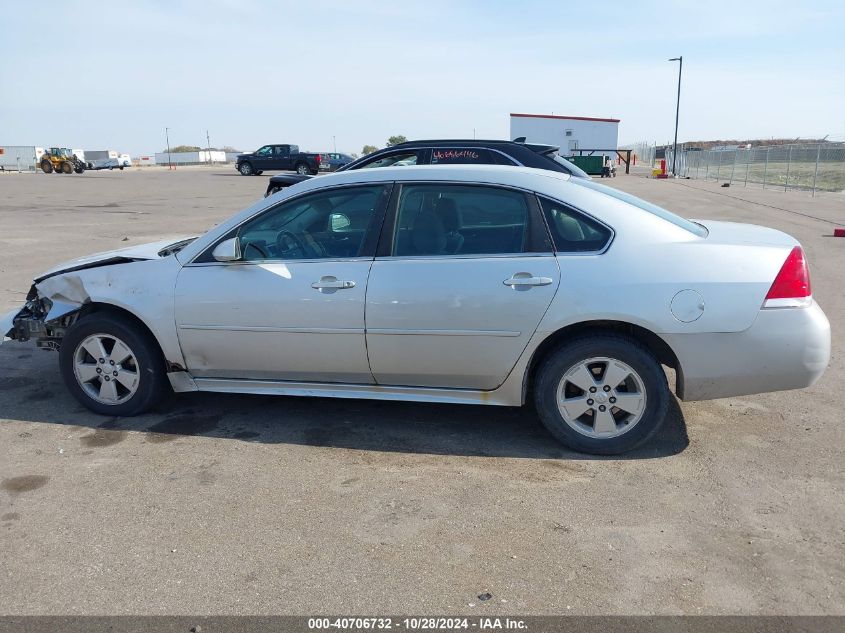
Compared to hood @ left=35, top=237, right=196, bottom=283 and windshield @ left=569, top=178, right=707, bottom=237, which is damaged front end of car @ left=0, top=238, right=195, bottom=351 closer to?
hood @ left=35, top=237, right=196, bottom=283

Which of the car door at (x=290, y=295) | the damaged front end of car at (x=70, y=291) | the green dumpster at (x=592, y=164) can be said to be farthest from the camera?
the green dumpster at (x=592, y=164)

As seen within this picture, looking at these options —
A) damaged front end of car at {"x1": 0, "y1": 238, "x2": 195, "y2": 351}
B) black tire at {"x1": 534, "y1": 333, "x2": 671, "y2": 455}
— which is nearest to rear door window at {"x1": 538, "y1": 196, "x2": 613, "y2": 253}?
black tire at {"x1": 534, "y1": 333, "x2": 671, "y2": 455}

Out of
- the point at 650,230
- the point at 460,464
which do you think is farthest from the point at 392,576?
the point at 650,230

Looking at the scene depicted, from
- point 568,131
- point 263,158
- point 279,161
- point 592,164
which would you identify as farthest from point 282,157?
point 568,131

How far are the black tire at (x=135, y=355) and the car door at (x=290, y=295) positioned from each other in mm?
265

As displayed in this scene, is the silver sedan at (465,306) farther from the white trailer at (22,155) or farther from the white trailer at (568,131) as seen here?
the white trailer at (22,155)

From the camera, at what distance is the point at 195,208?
2044 centimetres

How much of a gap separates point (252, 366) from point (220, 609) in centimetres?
187

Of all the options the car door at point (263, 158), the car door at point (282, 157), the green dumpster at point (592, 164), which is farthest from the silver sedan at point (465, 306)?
the green dumpster at point (592, 164)

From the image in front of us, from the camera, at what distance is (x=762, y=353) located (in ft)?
12.7

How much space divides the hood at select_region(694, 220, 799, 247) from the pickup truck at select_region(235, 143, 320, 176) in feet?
127

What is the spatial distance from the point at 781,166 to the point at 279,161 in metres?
27.0

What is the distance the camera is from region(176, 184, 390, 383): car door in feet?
13.9

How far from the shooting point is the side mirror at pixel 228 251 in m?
4.34
